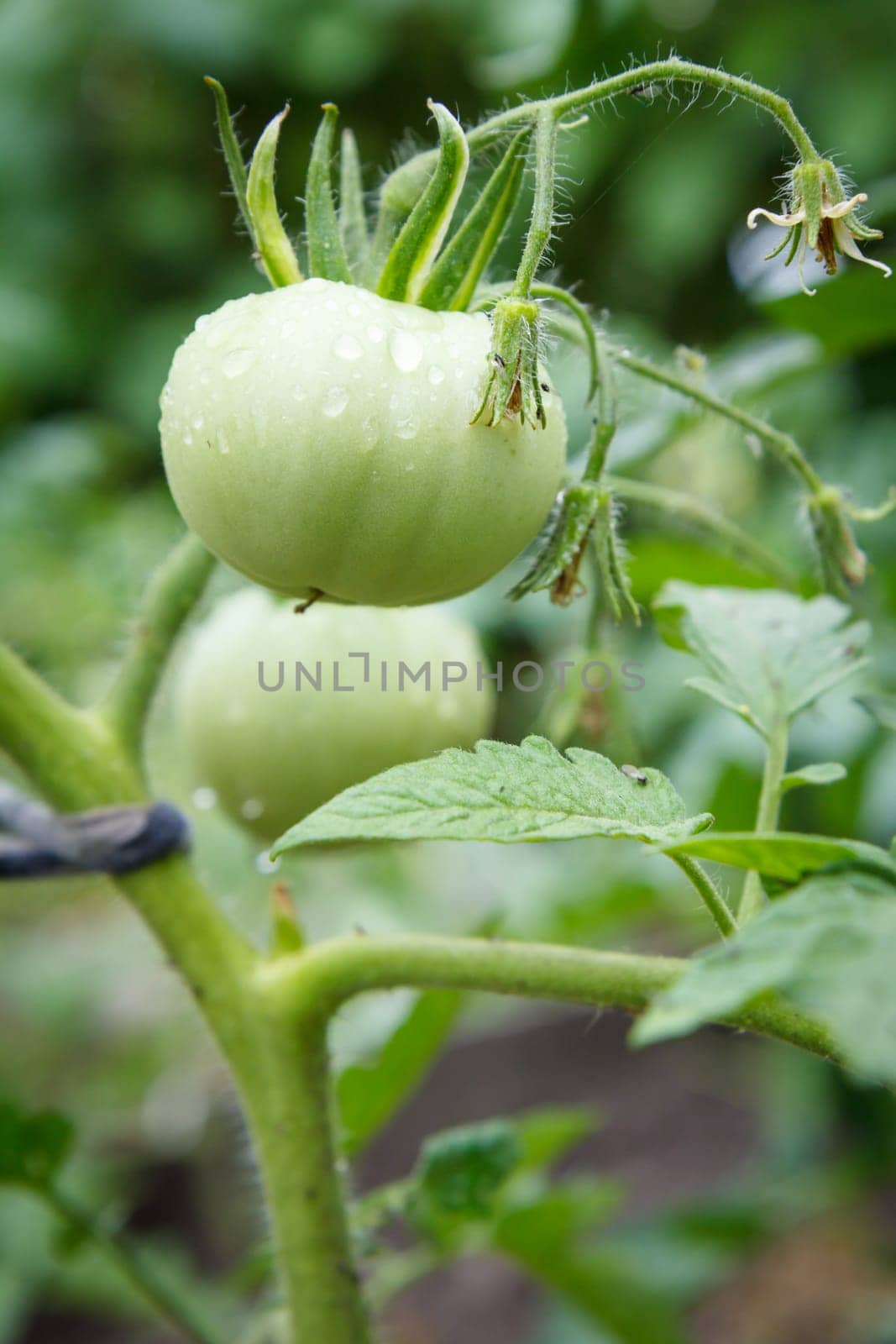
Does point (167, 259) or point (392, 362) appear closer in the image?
point (392, 362)

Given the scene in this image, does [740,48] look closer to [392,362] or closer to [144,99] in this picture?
[144,99]

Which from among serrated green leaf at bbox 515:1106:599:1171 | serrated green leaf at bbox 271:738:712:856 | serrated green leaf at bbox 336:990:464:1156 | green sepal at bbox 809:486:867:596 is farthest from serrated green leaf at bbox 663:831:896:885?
serrated green leaf at bbox 515:1106:599:1171

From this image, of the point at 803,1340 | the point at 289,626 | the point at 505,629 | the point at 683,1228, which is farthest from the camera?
the point at 803,1340

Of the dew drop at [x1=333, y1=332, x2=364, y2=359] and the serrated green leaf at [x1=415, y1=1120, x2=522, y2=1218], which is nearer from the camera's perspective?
the dew drop at [x1=333, y1=332, x2=364, y2=359]

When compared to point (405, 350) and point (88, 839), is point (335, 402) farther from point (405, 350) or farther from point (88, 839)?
point (88, 839)

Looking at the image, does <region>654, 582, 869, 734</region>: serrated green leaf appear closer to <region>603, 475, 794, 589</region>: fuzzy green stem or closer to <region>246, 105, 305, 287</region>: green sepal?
<region>603, 475, 794, 589</region>: fuzzy green stem

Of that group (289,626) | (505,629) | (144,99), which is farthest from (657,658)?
(144,99)
